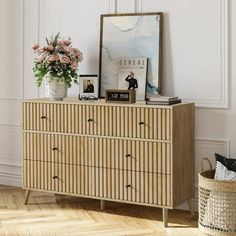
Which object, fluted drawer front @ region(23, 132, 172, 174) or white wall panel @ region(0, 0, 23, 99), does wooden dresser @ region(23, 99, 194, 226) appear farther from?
white wall panel @ region(0, 0, 23, 99)

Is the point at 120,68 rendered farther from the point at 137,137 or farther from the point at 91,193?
the point at 91,193

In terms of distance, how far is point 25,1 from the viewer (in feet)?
18.0

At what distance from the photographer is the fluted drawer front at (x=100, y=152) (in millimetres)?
4387

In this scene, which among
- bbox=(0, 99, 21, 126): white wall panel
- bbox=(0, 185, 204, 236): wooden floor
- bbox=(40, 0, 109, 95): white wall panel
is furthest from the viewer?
bbox=(0, 99, 21, 126): white wall panel

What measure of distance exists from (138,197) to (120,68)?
1096 millimetres

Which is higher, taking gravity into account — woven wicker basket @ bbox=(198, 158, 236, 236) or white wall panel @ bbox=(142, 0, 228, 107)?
white wall panel @ bbox=(142, 0, 228, 107)

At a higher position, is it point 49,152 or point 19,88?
point 19,88

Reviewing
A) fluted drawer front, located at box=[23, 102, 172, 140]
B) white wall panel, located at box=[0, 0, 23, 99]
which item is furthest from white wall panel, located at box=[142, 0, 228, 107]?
white wall panel, located at box=[0, 0, 23, 99]

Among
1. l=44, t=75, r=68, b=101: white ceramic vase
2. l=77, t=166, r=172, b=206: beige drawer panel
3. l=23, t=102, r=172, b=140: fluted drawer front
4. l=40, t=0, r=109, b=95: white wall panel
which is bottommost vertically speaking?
l=77, t=166, r=172, b=206: beige drawer panel

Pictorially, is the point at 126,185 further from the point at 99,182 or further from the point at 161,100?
the point at 161,100

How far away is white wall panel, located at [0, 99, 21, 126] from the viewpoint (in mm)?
5629

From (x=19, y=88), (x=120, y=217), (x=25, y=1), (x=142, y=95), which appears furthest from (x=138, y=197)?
(x=25, y=1)

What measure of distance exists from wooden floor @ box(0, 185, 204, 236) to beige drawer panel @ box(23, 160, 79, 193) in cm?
17

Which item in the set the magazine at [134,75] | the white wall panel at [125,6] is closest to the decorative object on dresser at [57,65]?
the magazine at [134,75]
